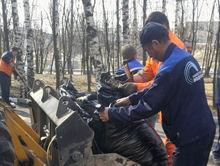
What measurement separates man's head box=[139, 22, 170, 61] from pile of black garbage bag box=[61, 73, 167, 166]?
28.5 inches

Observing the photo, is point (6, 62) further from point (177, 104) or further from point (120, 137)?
point (177, 104)

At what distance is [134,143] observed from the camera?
8.82 feet

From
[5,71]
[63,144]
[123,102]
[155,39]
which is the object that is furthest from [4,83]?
[155,39]

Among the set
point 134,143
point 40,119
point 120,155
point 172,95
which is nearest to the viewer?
point 172,95

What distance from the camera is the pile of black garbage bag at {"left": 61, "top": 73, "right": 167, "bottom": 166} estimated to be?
263 cm

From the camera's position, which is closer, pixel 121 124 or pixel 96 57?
pixel 121 124

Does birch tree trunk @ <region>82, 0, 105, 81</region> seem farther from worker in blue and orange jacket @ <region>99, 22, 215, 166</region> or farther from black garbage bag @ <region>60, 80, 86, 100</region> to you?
worker in blue and orange jacket @ <region>99, 22, 215, 166</region>

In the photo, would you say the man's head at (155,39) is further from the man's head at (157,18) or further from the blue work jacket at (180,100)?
the man's head at (157,18)

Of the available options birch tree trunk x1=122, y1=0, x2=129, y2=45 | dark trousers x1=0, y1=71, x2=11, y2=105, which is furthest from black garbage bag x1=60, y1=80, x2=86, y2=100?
birch tree trunk x1=122, y1=0, x2=129, y2=45

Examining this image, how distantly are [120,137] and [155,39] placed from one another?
104cm

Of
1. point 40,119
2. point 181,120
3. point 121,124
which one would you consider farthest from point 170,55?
point 40,119

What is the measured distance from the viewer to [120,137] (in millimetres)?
2639

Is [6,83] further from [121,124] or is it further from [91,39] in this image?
[121,124]

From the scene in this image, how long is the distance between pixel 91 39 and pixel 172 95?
5924 mm
